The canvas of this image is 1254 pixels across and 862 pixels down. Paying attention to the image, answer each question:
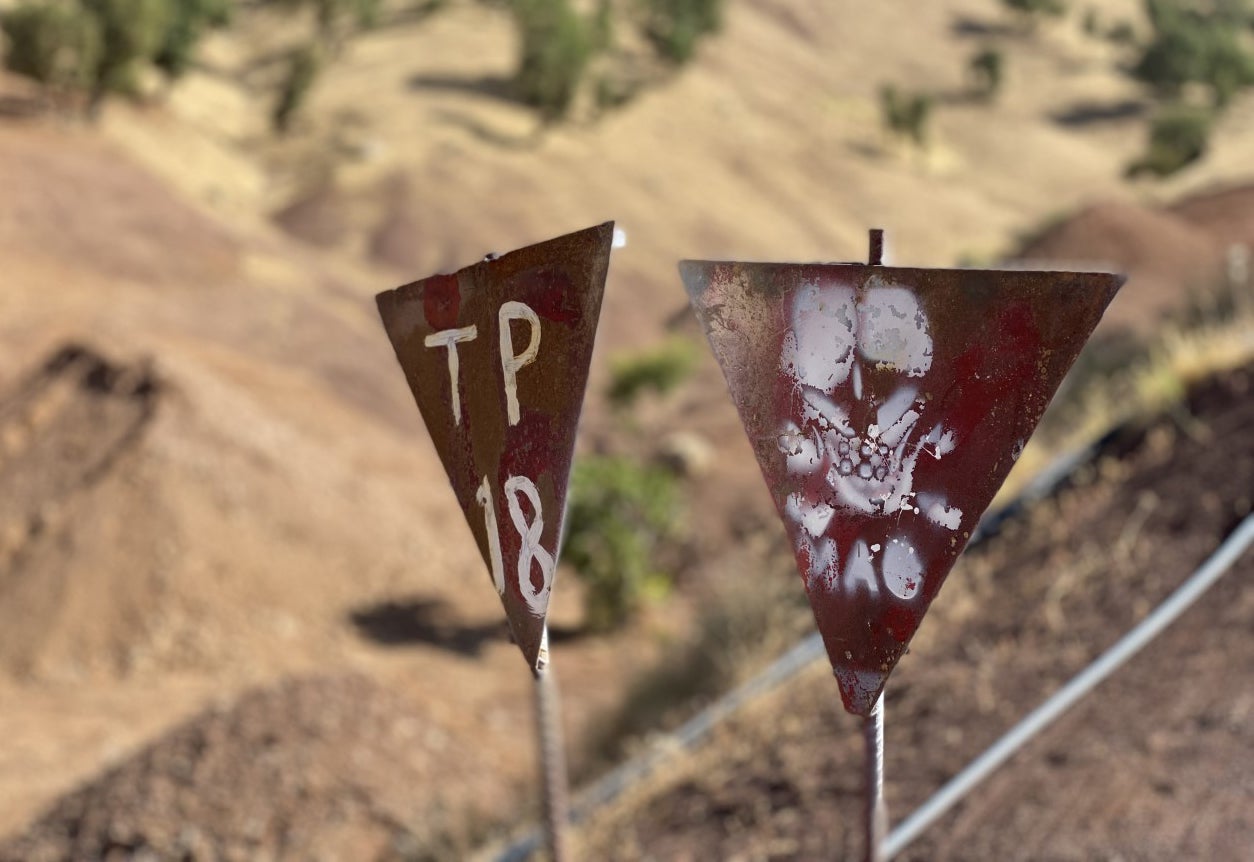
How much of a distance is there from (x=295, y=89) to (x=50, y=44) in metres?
10.1

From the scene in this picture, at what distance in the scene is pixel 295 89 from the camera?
3803 cm

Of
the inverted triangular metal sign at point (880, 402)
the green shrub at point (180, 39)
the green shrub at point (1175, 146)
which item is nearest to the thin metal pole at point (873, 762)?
the inverted triangular metal sign at point (880, 402)

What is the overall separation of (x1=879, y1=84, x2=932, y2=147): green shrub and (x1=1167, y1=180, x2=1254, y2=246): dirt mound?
18356mm

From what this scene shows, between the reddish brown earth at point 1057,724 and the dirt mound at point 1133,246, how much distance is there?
15.3 metres

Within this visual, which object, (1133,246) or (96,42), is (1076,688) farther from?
(96,42)

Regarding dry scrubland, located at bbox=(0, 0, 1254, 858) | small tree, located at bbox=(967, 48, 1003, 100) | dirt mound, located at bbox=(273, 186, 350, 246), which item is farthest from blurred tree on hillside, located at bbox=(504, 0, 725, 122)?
small tree, located at bbox=(967, 48, 1003, 100)

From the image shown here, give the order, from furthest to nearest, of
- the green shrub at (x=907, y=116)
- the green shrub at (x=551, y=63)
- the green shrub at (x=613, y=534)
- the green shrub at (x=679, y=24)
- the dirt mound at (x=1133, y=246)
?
the green shrub at (x=679, y=24)
the green shrub at (x=907, y=116)
the green shrub at (x=551, y=63)
the dirt mound at (x=1133, y=246)
the green shrub at (x=613, y=534)

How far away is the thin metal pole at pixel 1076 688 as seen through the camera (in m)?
4.82

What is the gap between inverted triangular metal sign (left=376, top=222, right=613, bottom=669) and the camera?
252 centimetres

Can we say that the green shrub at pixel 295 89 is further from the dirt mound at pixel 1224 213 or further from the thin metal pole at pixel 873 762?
the thin metal pole at pixel 873 762

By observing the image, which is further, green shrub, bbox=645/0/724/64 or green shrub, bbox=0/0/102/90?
green shrub, bbox=645/0/724/64

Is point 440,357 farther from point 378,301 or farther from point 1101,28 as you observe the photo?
point 1101,28

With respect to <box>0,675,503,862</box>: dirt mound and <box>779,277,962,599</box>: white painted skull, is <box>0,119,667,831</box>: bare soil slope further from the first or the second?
→ <box>779,277,962,599</box>: white painted skull

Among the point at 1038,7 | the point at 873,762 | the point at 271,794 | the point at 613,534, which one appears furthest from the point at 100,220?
the point at 1038,7
